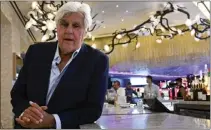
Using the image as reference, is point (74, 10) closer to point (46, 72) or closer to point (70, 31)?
point (70, 31)

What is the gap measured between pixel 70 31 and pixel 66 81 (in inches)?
5.9

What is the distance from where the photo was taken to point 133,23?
23.5ft

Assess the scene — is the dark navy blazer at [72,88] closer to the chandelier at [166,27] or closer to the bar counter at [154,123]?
the bar counter at [154,123]

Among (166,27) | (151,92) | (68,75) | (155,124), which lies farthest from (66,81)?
(166,27)

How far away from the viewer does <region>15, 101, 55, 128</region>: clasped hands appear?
836 millimetres

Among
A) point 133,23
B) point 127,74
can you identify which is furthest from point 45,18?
point 127,74

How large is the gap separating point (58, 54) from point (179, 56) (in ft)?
20.7

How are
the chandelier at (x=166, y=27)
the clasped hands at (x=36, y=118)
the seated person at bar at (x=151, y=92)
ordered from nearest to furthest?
the clasped hands at (x=36, y=118), the seated person at bar at (x=151, y=92), the chandelier at (x=166, y=27)

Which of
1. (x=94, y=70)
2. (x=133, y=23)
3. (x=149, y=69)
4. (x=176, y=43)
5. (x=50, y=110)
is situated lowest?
(x=50, y=110)

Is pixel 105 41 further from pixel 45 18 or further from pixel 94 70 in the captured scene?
pixel 94 70

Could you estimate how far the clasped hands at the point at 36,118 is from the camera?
2.74ft

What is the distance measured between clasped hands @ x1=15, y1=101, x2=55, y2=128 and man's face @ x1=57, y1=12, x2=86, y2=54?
205 millimetres

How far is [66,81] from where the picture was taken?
Answer: 0.90 metres

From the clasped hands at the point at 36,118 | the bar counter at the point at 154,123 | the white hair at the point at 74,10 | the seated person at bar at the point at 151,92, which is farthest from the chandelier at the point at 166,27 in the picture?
the clasped hands at the point at 36,118
